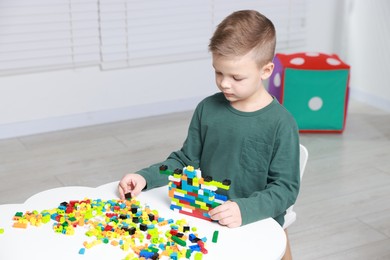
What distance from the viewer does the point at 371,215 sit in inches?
98.8

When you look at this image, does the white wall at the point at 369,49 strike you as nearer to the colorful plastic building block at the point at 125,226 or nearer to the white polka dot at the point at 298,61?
the white polka dot at the point at 298,61

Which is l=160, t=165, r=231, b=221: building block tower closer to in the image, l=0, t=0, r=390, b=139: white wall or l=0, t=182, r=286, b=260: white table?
l=0, t=182, r=286, b=260: white table

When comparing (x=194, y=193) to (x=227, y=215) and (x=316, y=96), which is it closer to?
(x=227, y=215)

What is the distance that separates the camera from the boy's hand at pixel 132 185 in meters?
1.41

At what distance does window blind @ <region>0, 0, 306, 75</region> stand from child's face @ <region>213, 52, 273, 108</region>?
2.01 m

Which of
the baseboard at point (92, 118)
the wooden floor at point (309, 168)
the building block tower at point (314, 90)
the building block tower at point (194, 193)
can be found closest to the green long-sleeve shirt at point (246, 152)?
the building block tower at point (194, 193)

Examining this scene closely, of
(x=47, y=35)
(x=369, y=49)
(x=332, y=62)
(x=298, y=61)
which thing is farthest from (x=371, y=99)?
(x=47, y=35)

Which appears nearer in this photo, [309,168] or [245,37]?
[245,37]

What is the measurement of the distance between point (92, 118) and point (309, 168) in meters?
1.27

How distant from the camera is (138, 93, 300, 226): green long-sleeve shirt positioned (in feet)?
4.69

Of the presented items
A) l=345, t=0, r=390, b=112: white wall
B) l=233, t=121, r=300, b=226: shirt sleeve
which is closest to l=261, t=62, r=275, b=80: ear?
l=233, t=121, r=300, b=226: shirt sleeve

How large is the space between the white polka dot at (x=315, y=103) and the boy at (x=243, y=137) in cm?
188

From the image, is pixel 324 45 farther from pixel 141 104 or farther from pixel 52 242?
pixel 52 242

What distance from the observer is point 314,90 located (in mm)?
3338
